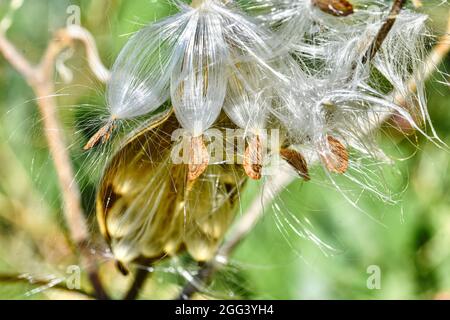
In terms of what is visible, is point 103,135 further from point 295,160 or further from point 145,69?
point 295,160

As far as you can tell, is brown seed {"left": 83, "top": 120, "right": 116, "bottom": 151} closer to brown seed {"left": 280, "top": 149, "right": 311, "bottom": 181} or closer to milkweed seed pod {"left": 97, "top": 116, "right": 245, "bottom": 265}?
milkweed seed pod {"left": 97, "top": 116, "right": 245, "bottom": 265}

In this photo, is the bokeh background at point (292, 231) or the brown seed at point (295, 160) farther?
the bokeh background at point (292, 231)

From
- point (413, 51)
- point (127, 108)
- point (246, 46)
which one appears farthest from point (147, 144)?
point (413, 51)

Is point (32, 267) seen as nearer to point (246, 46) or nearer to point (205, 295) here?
point (205, 295)

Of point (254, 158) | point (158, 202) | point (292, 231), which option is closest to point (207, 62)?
point (254, 158)

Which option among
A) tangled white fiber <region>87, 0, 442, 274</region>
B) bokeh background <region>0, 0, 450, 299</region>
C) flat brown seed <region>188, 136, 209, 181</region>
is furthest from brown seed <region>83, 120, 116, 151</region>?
bokeh background <region>0, 0, 450, 299</region>

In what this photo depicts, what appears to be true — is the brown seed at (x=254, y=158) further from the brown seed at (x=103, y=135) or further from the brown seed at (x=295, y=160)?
the brown seed at (x=103, y=135)

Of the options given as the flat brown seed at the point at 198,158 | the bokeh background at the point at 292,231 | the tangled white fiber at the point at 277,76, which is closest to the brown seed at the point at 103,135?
the tangled white fiber at the point at 277,76
